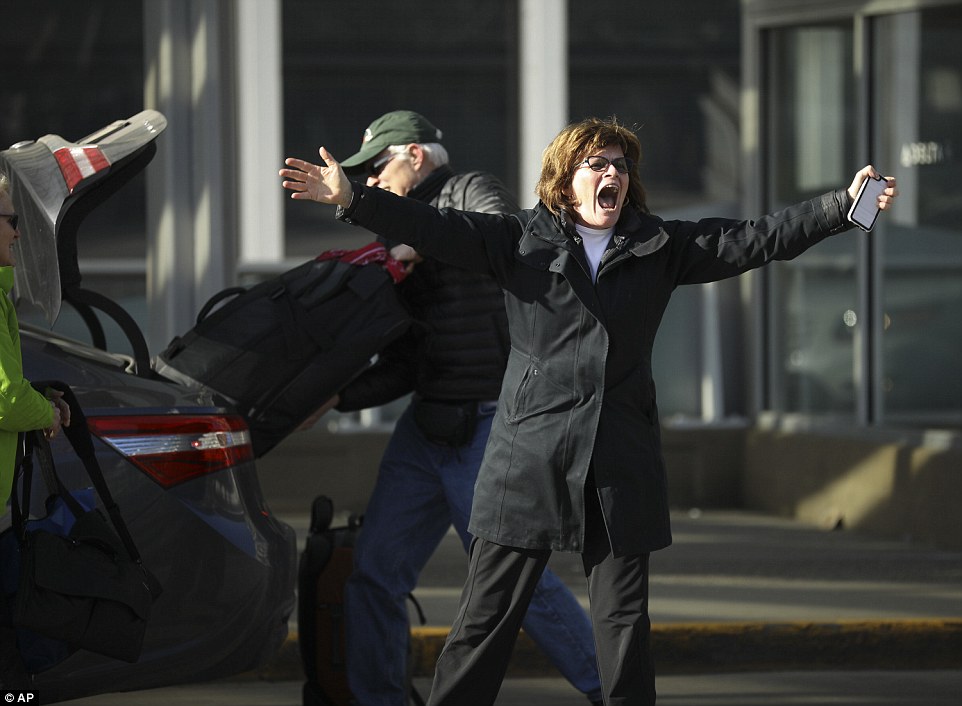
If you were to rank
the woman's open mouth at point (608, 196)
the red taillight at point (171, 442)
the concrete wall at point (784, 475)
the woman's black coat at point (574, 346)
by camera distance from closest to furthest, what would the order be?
the woman's black coat at point (574, 346), the woman's open mouth at point (608, 196), the red taillight at point (171, 442), the concrete wall at point (784, 475)

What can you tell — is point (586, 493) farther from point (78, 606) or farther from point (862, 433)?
point (862, 433)

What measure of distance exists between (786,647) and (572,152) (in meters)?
2.74

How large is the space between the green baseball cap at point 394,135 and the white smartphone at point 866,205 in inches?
59.3

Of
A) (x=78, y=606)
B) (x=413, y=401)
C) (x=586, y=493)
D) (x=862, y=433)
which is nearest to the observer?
(x=78, y=606)

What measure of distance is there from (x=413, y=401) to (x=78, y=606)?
1542mm

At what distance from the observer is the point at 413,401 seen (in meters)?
5.29

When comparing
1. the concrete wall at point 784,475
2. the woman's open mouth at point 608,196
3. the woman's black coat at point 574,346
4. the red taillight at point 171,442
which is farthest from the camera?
the concrete wall at point 784,475

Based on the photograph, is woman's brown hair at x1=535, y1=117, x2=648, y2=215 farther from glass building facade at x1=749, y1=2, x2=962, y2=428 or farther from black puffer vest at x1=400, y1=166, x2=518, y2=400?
glass building facade at x1=749, y1=2, x2=962, y2=428

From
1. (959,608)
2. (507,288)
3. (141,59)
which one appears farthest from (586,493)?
(141,59)

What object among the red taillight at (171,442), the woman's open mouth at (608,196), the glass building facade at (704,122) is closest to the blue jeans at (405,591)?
the red taillight at (171,442)

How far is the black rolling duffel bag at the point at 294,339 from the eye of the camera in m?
5.07

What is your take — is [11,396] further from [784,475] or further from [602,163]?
[784,475]

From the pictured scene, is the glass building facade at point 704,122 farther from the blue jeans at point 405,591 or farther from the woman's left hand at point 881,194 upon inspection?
the woman's left hand at point 881,194

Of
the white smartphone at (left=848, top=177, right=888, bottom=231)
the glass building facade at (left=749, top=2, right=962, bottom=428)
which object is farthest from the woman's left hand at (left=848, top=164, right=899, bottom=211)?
the glass building facade at (left=749, top=2, right=962, bottom=428)
